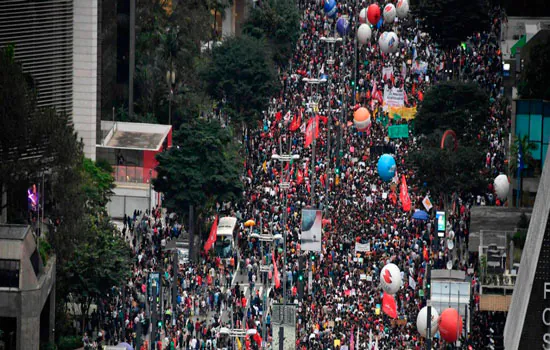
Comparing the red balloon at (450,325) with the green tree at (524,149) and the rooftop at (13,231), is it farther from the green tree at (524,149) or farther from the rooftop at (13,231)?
the green tree at (524,149)

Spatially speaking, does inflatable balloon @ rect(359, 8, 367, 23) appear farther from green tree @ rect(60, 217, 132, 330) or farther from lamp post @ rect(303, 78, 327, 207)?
green tree @ rect(60, 217, 132, 330)

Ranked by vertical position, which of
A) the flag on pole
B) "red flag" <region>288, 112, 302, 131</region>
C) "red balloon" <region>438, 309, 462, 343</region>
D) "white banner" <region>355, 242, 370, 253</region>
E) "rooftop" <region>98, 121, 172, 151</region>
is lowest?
"red balloon" <region>438, 309, 462, 343</region>

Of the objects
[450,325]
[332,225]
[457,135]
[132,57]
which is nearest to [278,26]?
[132,57]

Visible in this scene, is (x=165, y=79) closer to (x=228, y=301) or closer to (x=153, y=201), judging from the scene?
(x=153, y=201)

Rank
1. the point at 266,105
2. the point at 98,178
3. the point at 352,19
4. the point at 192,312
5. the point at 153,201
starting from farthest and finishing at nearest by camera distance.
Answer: the point at 352,19 < the point at 266,105 < the point at 153,201 < the point at 98,178 < the point at 192,312

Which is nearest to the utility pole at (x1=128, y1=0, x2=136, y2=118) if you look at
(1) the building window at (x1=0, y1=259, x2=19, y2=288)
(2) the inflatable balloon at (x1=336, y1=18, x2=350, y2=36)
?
(2) the inflatable balloon at (x1=336, y1=18, x2=350, y2=36)

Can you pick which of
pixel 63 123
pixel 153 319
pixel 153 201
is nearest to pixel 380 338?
pixel 153 319

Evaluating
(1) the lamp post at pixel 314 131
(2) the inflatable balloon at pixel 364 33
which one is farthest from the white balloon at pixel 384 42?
(1) the lamp post at pixel 314 131
